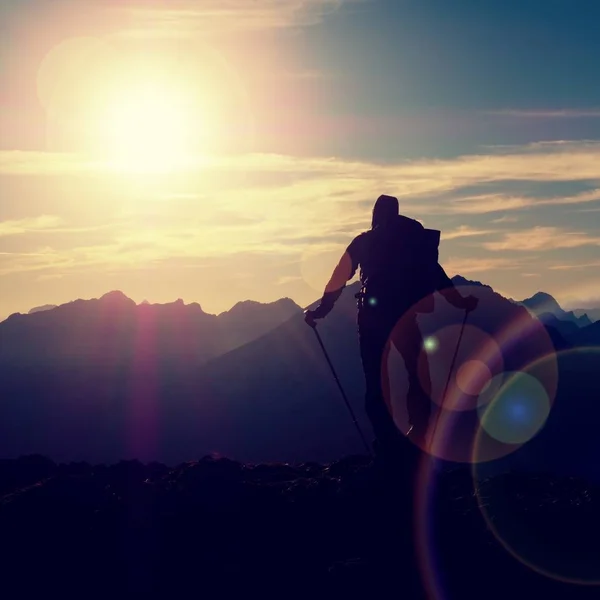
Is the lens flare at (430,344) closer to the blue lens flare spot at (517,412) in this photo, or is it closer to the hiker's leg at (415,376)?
the hiker's leg at (415,376)

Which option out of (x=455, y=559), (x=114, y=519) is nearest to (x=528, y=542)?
(x=455, y=559)

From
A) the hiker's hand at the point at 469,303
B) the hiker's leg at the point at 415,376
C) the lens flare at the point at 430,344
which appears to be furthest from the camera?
the lens flare at the point at 430,344

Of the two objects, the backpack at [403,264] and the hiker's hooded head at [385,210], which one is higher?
the hiker's hooded head at [385,210]

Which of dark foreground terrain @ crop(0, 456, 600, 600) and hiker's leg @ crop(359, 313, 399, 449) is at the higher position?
hiker's leg @ crop(359, 313, 399, 449)

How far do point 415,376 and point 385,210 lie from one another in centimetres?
285

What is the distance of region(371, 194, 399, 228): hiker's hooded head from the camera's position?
14.5m

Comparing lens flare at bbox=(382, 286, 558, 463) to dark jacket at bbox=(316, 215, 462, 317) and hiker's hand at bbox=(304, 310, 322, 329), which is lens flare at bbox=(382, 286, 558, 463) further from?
hiker's hand at bbox=(304, 310, 322, 329)

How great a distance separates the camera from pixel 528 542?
12641mm

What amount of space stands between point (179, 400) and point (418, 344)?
187368mm

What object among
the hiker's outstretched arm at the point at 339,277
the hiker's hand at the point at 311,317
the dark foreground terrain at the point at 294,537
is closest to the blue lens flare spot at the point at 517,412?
the dark foreground terrain at the point at 294,537

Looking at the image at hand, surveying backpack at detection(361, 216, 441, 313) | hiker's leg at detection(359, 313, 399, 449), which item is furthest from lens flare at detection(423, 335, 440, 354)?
hiker's leg at detection(359, 313, 399, 449)

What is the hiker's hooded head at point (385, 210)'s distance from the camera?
1454 cm

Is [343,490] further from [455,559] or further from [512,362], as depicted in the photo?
[512,362]

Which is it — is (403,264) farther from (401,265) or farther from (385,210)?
(385,210)
